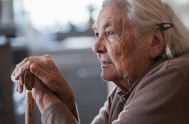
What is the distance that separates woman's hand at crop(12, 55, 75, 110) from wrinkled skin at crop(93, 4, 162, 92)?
0.21 m

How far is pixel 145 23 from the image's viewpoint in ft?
3.08

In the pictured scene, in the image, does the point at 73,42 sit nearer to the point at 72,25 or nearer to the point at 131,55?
the point at 72,25

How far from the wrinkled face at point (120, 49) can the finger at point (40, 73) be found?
259mm

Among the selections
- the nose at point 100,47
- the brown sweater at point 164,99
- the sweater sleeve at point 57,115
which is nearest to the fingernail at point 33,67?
the sweater sleeve at point 57,115

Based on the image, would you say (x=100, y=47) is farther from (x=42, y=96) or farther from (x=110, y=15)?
(x=42, y=96)

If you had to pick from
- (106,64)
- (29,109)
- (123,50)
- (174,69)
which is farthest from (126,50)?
(29,109)

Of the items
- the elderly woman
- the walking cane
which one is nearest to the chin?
the elderly woman

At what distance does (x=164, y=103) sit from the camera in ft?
2.41

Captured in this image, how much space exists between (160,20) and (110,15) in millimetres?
226

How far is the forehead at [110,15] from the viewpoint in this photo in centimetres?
97

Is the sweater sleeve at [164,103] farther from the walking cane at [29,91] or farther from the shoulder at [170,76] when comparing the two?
the walking cane at [29,91]

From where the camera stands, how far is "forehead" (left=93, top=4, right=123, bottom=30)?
971mm

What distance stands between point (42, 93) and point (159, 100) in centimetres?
52

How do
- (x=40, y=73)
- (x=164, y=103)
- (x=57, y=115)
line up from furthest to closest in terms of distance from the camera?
(x=40, y=73) < (x=57, y=115) < (x=164, y=103)
